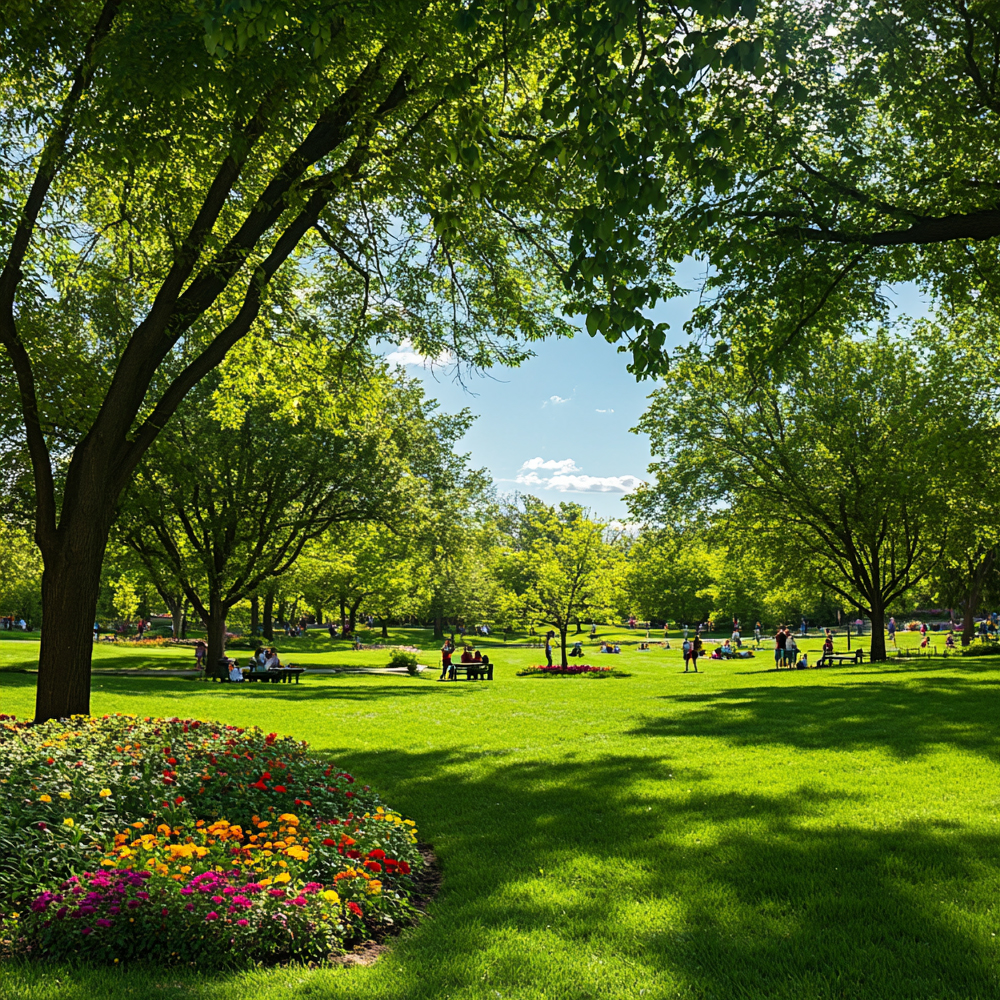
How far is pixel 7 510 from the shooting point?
19406 millimetres

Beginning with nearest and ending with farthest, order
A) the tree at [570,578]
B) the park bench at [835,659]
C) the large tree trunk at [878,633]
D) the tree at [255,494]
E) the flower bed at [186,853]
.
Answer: the flower bed at [186,853], the tree at [255,494], the large tree trunk at [878,633], the park bench at [835,659], the tree at [570,578]

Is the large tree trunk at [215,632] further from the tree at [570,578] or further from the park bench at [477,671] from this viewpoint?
the tree at [570,578]

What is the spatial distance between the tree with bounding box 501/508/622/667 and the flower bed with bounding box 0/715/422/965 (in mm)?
24959

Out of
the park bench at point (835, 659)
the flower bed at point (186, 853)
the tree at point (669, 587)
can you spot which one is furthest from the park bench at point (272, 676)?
the tree at point (669, 587)

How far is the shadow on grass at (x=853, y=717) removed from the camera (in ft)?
32.6

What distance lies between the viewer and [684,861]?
17.3 ft

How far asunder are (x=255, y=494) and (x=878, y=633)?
24236mm

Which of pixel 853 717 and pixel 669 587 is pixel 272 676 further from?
pixel 669 587

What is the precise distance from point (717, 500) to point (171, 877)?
23.0 m

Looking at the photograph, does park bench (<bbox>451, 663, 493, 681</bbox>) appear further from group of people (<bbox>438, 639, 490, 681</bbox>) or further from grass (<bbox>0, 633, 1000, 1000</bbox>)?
grass (<bbox>0, 633, 1000, 1000</bbox>)

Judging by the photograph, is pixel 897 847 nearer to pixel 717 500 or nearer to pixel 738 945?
pixel 738 945

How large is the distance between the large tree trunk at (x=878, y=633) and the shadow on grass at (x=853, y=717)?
940 cm

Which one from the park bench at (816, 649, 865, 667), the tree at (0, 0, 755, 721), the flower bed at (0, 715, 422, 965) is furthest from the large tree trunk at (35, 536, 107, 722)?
the park bench at (816, 649, 865, 667)

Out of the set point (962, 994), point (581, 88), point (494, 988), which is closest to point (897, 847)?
point (962, 994)
